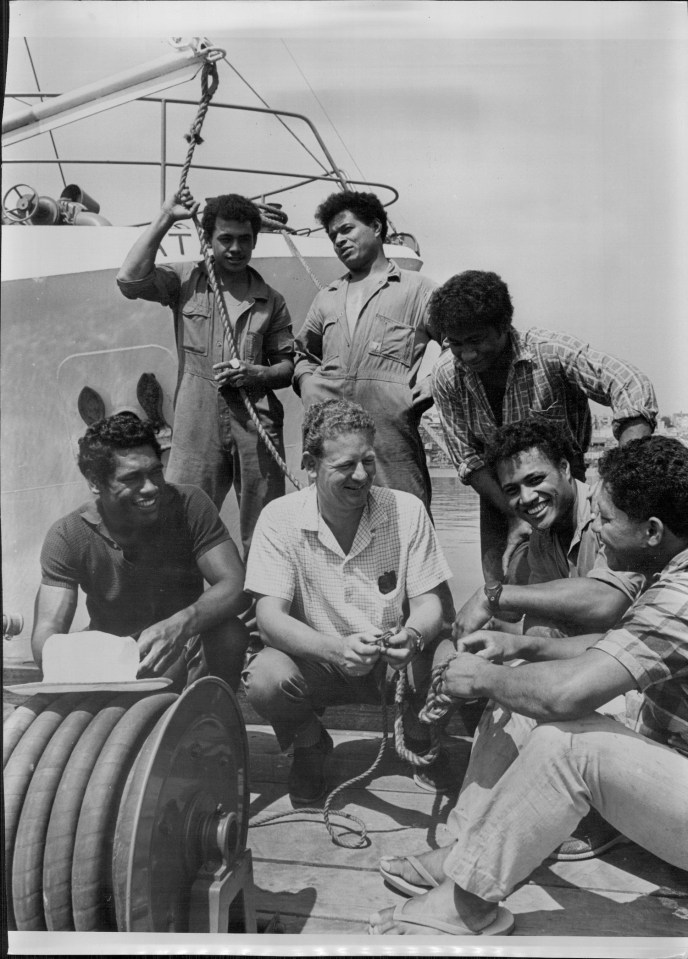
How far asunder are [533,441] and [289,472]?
31.7 inches

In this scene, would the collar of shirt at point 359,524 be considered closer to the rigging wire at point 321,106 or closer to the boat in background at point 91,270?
the boat in background at point 91,270

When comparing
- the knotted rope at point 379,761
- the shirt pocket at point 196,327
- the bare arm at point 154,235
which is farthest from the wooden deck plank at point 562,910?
the bare arm at point 154,235

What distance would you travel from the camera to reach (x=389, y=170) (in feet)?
8.36

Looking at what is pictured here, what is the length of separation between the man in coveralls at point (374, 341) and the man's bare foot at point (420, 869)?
1.07 metres

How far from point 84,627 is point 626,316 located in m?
2.05

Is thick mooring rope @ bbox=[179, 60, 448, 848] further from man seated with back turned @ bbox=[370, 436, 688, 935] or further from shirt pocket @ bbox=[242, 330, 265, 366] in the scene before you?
man seated with back turned @ bbox=[370, 436, 688, 935]

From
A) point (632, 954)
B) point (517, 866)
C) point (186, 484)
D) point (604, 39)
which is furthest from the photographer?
point (186, 484)

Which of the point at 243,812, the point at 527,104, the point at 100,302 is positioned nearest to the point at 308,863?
the point at 243,812

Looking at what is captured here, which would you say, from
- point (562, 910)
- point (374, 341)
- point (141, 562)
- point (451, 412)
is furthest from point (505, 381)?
point (562, 910)

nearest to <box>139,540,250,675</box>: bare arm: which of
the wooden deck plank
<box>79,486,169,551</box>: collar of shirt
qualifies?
<box>79,486,169,551</box>: collar of shirt

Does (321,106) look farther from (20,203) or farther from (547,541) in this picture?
(547,541)

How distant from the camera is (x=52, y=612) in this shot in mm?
2561

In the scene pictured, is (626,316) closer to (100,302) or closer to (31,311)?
(100,302)

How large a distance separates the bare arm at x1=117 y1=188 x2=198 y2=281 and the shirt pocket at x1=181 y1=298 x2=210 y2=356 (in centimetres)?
19
